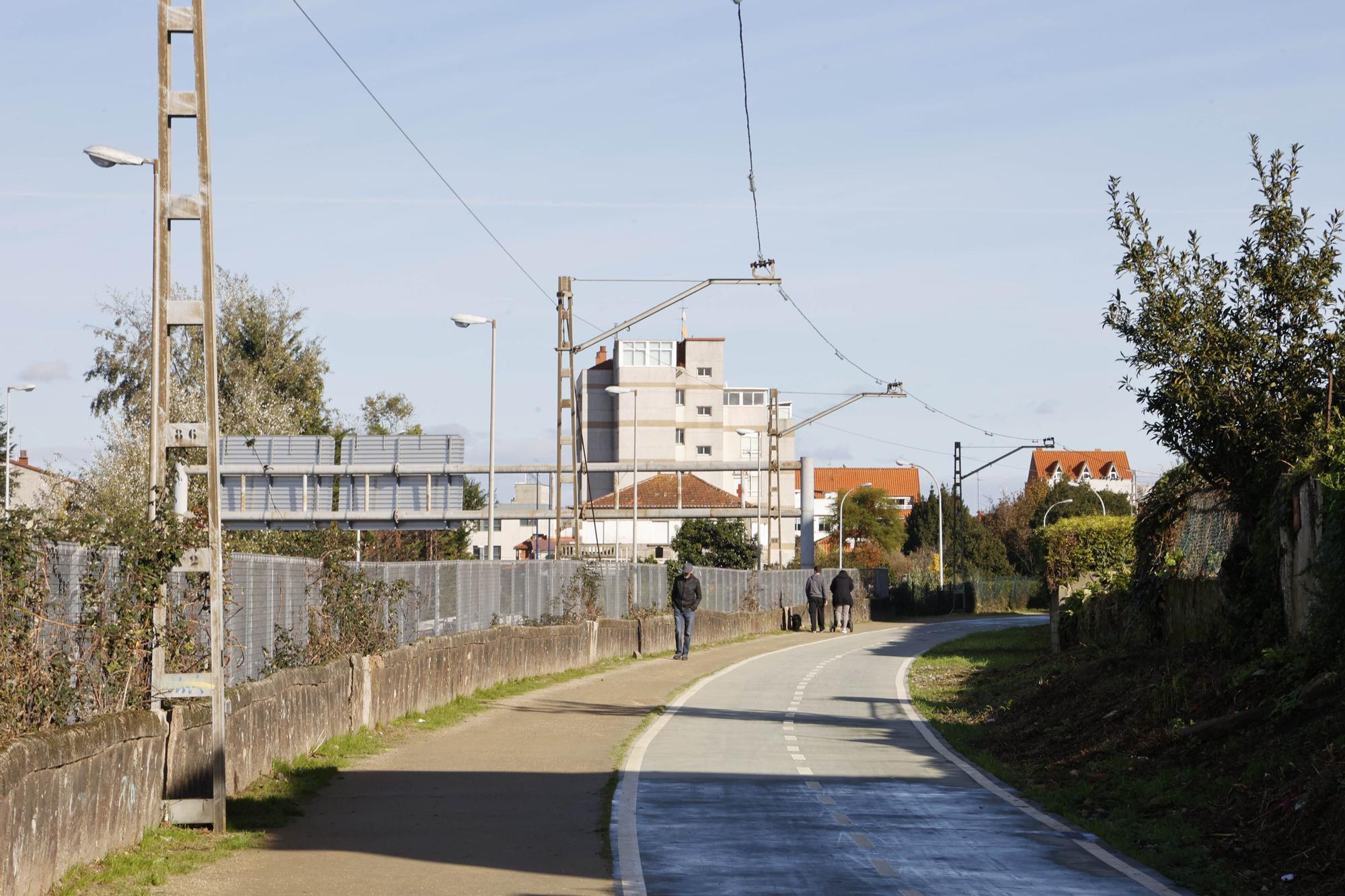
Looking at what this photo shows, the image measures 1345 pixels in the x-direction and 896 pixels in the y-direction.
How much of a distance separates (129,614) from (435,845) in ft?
8.16

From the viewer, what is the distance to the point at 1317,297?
16031 millimetres

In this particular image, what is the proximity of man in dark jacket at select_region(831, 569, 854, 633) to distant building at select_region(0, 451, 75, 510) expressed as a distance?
19357 mm

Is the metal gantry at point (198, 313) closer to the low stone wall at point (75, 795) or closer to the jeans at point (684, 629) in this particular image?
the low stone wall at point (75, 795)

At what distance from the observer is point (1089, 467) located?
182 m

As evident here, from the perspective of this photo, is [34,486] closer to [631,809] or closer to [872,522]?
[872,522]

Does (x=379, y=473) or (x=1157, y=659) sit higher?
(x=379, y=473)

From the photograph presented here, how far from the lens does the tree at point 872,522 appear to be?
Result: 409 feet

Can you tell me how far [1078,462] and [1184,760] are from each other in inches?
7091

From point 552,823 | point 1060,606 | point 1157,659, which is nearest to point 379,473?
point 1060,606

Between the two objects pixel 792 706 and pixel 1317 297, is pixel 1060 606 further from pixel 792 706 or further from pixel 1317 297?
pixel 1317 297

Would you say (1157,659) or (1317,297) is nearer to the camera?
(1317,297)

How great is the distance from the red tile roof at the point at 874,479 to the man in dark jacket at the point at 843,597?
139 metres

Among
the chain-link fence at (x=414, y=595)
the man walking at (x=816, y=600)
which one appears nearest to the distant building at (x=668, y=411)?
the man walking at (x=816, y=600)

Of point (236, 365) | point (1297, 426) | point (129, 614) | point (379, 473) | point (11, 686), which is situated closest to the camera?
point (11, 686)
